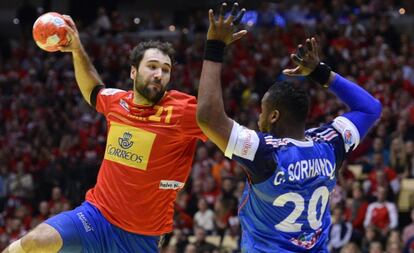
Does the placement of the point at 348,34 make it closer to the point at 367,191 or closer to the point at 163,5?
the point at 367,191

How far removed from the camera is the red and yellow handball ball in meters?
7.77

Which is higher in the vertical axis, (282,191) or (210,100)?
(210,100)

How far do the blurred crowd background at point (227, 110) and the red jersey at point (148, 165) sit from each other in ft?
22.9

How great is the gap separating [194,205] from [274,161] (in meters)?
11.9

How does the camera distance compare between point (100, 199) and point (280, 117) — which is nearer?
point (280, 117)

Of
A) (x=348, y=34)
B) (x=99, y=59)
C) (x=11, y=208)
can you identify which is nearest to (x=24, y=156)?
(x=11, y=208)

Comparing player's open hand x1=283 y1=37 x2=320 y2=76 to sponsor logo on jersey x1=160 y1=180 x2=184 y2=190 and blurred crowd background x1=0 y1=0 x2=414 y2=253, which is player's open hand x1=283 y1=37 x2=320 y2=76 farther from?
blurred crowd background x1=0 y1=0 x2=414 y2=253

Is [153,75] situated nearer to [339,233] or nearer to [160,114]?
[160,114]

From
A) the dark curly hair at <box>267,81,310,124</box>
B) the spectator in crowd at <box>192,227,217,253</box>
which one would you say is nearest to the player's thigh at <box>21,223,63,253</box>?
the dark curly hair at <box>267,81,310,124</box>

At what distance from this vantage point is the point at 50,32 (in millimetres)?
7777

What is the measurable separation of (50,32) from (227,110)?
12829 millimetres

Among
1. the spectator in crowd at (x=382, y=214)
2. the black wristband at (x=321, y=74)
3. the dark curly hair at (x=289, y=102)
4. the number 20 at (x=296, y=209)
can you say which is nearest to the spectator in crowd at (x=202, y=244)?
the spectator in crowd at (x=382, y=214)

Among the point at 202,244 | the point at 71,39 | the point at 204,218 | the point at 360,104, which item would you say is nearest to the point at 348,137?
the point at 360,104

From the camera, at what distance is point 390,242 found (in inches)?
544
